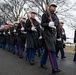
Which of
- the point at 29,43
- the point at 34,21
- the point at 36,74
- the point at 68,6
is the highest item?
the point at 68,6

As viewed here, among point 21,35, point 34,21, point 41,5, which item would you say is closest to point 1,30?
point 21,35

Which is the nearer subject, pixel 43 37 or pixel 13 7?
pixel 43 37

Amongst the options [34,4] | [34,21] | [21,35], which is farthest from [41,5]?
[34,21]

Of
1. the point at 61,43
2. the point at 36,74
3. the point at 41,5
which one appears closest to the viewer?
the point at 36,74

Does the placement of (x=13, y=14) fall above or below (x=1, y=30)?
above

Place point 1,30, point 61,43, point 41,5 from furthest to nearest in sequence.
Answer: point 41,5, point 1,30, point 61,43

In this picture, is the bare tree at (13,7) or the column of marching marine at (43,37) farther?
the bare tree at (13,7)

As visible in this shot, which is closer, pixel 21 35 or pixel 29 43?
pixel 29 43

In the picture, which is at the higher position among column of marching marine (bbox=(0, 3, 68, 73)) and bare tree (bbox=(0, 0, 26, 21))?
bare tree (bbox=(0, 0, 26, 21))

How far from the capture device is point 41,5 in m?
34.2

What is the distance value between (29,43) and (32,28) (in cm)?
59

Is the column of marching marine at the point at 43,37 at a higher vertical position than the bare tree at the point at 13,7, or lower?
lower

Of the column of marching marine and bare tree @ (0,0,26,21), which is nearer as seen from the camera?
the column of marching marine

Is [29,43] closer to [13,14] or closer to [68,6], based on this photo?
[68,6]
